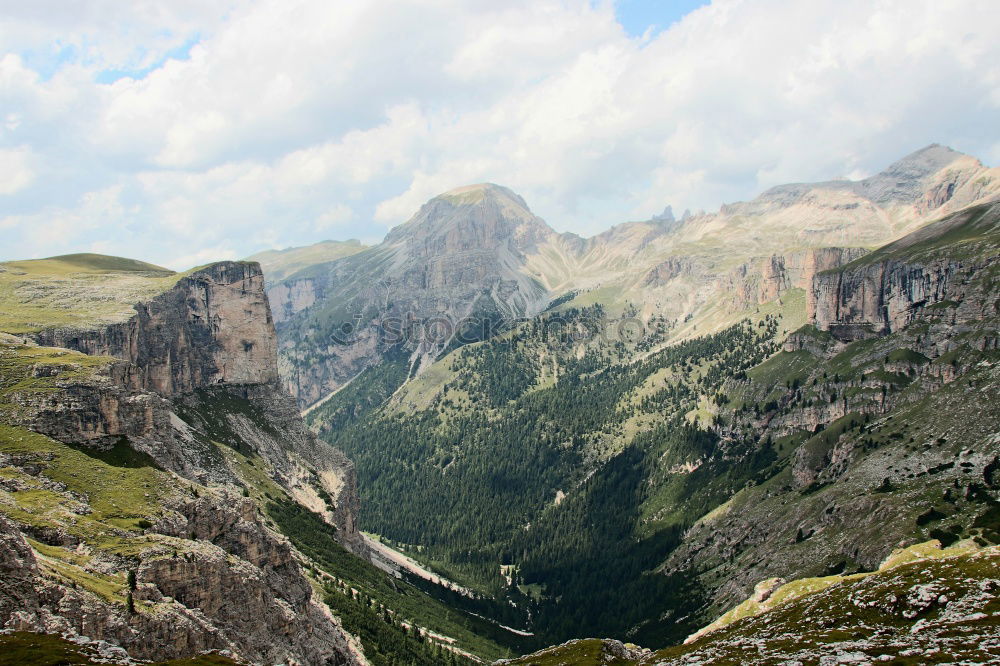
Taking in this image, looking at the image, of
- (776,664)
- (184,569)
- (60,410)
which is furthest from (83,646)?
(60,410)

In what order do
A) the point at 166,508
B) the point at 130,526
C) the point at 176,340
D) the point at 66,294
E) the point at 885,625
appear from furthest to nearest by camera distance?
the point at 176,340 → the point at 66,294 → the point at 166,508 → the point at 130,526 → the point at 885,625

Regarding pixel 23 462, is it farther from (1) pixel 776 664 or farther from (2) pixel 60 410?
(1) pixel 776 664

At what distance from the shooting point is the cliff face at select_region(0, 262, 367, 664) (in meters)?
60.3

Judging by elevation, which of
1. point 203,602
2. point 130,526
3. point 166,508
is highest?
point 166,508

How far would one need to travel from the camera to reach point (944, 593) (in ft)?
182

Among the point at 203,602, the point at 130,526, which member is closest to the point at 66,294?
the point at 130,526

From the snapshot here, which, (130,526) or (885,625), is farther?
(130,526)

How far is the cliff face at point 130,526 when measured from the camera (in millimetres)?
60281

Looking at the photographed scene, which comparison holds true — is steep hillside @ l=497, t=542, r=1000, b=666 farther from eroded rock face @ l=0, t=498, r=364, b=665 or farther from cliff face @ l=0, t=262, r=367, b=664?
cliff face @ l=0, t=262, r=367, b=664

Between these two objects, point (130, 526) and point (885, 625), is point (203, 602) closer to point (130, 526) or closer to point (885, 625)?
point (130, 526)

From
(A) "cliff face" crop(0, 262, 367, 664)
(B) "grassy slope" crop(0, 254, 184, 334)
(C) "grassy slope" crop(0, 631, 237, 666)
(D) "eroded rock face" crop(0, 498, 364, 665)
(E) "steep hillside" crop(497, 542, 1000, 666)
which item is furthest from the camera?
(B) "grassy slope" crop(0, 254, 184, 334)

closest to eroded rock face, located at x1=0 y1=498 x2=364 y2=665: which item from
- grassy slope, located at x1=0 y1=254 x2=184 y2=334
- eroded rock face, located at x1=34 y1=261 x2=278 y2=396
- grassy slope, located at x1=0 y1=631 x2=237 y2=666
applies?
grassy slope, located at x1=0 y1=631 x2=237 y2=666

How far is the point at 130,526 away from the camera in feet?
259

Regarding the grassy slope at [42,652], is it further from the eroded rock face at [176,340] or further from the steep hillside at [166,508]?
the eroded rock face at [176,340]
